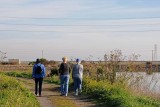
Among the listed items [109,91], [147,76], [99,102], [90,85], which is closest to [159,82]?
[147,76]

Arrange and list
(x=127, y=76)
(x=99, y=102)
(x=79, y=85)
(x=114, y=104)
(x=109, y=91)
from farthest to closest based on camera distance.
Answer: (x=127, y=76), (x=79, y=85), (x=109, y=91), (x=99, y=102), (x=114, y=104)

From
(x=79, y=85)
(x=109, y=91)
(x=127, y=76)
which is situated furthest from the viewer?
(x=127, y=76)

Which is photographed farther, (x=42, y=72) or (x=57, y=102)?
(x=42, y=72)

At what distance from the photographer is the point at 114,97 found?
63.6 ft

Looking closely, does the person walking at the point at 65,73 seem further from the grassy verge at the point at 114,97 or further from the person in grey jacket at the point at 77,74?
the grassy verge at the point at 114,97

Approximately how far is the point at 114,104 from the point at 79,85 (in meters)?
4.99

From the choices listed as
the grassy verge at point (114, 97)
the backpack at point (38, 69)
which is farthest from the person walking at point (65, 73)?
the grassy verge at point (114, 97)

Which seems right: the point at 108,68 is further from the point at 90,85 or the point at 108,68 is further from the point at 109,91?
the point at 109,91

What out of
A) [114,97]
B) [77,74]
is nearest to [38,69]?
[77,74]

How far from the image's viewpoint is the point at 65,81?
22.2 metres

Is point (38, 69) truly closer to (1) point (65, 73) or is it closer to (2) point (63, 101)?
(1) point (65, 73)

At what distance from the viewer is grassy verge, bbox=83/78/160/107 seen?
1797cm

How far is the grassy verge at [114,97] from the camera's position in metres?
18.0

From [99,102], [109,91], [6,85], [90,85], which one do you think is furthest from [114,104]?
[6,85]
